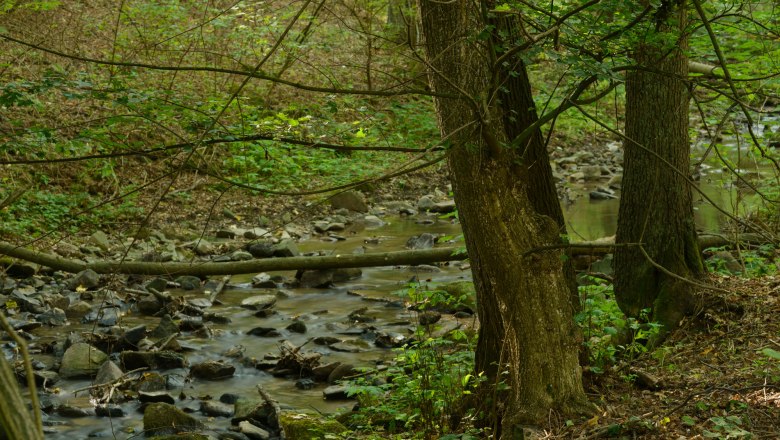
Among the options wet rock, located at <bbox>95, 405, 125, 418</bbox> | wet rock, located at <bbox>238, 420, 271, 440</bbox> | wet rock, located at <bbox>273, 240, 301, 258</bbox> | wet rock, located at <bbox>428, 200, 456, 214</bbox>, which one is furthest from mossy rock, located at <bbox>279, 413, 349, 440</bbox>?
wet rock, located at <bbox>428, 200, 456, 214</bbox>

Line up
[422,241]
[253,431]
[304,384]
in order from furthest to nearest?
[422,241] → [304,384] → [253,431]

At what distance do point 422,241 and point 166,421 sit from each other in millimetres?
→ 6835

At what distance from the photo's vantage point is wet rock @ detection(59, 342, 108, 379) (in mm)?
7230

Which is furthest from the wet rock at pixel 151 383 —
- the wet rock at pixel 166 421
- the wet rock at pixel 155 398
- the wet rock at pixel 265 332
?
the wet rock at pixel 265 332

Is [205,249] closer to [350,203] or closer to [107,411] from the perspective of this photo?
[350,203]

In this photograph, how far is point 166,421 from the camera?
609cm

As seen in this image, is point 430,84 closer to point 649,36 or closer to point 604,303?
point 649,36

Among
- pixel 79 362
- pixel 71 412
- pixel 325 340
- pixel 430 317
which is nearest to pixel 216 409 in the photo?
pixel 71 412

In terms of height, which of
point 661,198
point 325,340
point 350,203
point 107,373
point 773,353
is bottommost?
point 325,340

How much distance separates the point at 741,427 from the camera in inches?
155

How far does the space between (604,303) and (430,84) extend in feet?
8.44

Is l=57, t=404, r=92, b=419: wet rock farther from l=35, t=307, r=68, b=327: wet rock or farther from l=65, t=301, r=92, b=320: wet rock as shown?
l=65, t=301, r=92, b=320: wet rock

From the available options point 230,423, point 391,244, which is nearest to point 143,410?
point 230,423

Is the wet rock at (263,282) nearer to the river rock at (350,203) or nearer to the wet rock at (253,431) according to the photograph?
the wet rock at (253,431)
